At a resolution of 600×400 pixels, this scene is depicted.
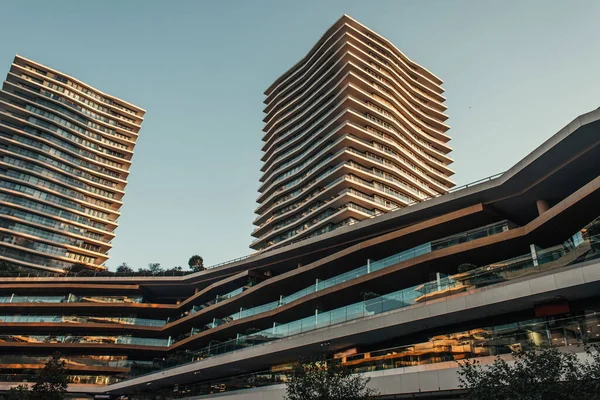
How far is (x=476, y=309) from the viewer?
2436cm

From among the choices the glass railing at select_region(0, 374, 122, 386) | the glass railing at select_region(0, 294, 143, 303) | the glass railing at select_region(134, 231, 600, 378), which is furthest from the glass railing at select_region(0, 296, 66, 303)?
the glass railing at select_region(134, 231, 600, 378)

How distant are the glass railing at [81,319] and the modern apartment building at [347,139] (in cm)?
1897

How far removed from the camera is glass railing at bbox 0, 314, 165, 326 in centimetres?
5553

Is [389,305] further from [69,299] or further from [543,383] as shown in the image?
[69,299]

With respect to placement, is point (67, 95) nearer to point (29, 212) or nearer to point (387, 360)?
point (29, 212)

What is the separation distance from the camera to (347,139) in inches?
2707

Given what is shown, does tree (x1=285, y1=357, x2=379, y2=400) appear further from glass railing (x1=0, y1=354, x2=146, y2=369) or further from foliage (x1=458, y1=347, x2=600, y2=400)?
glass railing (x1=0, y1=354, x2=146, y2=369)

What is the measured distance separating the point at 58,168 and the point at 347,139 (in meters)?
57.1

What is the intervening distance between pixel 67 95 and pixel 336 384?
3922 inches

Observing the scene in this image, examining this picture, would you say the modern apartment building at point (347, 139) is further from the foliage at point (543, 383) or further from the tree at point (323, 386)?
the foliage at point (543, 383)

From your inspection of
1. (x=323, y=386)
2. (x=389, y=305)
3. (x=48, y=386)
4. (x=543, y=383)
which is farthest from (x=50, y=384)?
(x=543, y=383)

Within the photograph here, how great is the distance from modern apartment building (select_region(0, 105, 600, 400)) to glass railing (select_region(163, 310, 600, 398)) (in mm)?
50

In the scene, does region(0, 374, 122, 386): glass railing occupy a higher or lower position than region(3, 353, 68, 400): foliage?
higher

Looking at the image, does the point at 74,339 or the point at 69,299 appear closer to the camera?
the point at 74,339
